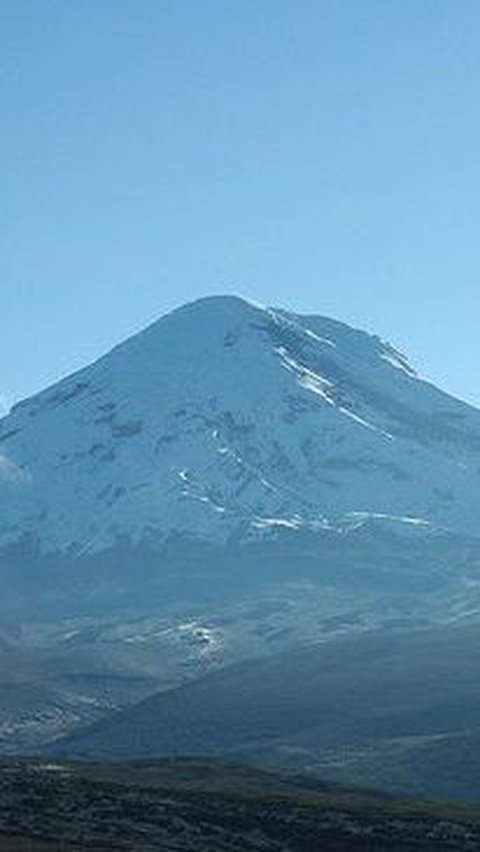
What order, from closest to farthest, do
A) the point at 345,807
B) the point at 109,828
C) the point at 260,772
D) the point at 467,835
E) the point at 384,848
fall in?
the point at 109,828, the point at 384,848, the point at 467,835, the point at 345,807, the point at 260,772

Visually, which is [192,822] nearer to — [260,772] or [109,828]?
[109,828]

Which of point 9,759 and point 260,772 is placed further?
point 260,772

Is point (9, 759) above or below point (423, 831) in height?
above

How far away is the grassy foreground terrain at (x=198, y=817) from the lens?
10869cm

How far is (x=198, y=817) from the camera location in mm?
124938

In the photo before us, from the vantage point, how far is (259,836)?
400 feet

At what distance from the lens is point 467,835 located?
427 feet

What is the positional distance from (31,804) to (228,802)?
24.8m

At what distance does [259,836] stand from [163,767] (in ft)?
200

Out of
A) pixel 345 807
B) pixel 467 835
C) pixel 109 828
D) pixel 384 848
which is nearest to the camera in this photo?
pixel 109 828

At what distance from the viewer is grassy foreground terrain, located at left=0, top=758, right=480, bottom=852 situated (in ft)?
357

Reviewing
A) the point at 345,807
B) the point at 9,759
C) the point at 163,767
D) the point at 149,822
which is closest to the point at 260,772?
the point at 163,767

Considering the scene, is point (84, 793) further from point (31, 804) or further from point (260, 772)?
point (260, 772)

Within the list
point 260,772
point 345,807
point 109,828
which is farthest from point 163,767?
point 109,828
